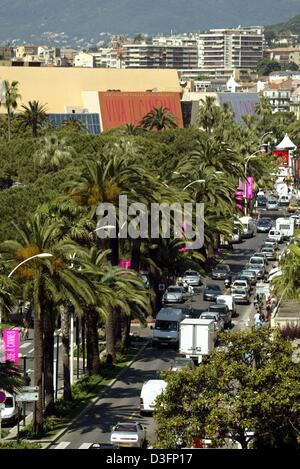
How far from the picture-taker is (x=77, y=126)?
159625 mm

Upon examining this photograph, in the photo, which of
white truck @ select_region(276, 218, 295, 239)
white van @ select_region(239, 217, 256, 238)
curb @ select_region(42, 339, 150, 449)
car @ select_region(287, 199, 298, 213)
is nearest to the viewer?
curb @ select_region(42, 339, 150, 449)

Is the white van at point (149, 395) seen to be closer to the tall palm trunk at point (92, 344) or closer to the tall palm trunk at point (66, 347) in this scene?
the tall palm trunk at point (66, 347)

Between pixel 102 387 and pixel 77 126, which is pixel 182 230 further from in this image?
pixel 77 126

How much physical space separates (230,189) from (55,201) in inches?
1371

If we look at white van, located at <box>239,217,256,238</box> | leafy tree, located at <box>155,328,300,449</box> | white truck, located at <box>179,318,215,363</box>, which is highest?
leafy tree, located at <box>155,328,300,449</box>

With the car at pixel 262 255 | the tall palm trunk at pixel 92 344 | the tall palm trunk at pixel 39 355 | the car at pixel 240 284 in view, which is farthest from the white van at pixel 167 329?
the car at pixel 262 255

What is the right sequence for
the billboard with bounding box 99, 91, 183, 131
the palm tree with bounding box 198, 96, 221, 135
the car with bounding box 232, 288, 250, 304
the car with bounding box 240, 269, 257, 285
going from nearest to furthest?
the car with bounding box 232, 288, 250, 304 → the car with bounding box 240, 269, 257, 285 → the billboard with bounding box 99, 91, 183, 131 → the palm tree with bounding box 198, 96, 221, 135

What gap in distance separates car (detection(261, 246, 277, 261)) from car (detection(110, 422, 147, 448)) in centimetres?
5530

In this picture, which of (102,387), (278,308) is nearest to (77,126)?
(278,308)

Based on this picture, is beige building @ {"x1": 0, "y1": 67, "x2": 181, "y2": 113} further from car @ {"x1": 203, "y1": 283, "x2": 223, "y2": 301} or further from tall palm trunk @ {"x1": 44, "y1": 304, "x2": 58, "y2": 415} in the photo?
tall palm trunk @ {"x1": 44, "y1": 304, "x2": 58, "y2": 415}

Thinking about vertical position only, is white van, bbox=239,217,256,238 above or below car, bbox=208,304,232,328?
below

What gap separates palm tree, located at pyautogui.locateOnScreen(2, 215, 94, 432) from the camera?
49.4 metres

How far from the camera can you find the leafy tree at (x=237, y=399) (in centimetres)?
3788

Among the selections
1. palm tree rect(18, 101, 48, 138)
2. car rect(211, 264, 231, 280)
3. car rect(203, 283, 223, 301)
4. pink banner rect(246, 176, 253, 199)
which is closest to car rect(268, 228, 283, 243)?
pink banner rect(246, 176, 253, 199)
